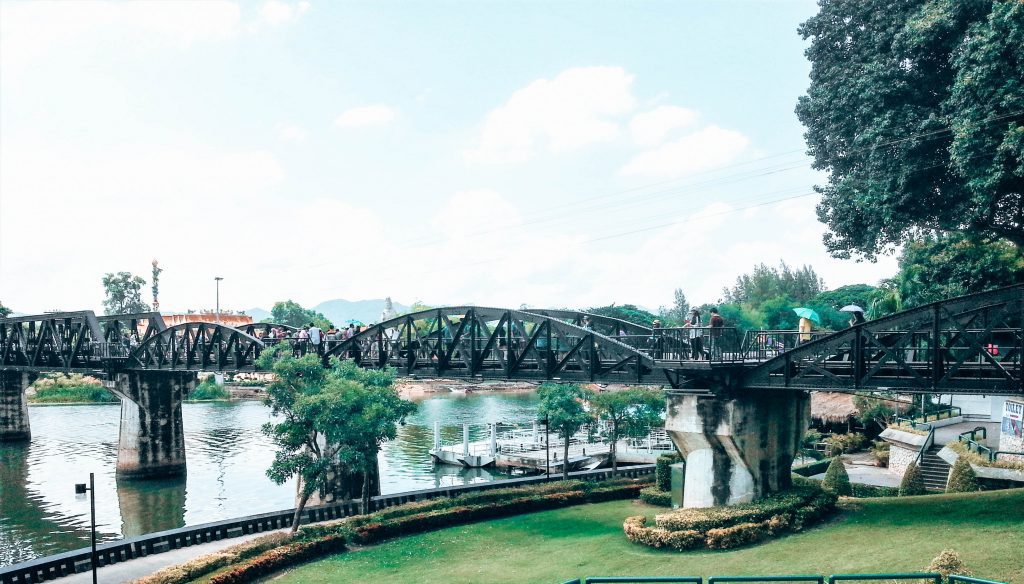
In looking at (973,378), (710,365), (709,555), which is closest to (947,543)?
(973,378)

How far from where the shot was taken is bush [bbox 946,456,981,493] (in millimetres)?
33094

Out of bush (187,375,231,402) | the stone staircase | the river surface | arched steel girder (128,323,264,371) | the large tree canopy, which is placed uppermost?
the large tree canopy

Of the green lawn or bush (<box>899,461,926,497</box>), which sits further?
bush (<box>899,461,926,497</box>)

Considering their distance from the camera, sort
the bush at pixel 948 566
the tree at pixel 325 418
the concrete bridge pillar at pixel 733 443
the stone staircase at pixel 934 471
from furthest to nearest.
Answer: the stone staircase at pixel 934 471, the tree at pixel 325 418, the concrete bridge pillar at pixel 733 443, the bush at pixel 948 566

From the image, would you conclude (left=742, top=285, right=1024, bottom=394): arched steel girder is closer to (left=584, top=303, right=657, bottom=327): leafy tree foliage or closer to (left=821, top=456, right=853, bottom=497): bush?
(left=821, top=456, right=853, bottom=497): bush

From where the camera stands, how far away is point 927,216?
4309 centimetres

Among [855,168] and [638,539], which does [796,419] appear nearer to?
[638,539]

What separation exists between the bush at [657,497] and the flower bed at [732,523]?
27.5 feet

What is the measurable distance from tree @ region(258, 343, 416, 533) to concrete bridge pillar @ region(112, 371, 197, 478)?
Result: 90.7 ft

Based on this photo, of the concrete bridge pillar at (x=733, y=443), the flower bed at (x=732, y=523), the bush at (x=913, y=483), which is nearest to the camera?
the flower bed at (x=732, y=523)

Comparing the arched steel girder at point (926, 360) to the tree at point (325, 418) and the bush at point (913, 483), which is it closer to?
the bush at point (913, 483)

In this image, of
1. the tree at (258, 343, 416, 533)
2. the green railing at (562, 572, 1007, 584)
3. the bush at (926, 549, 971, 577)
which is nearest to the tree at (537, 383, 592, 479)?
the tree at (258, 343, 416, 533)

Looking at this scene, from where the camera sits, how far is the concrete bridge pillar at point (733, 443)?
1134 inches

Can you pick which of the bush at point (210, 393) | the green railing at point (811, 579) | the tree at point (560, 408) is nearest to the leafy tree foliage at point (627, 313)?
the bush at point (210, 393)
